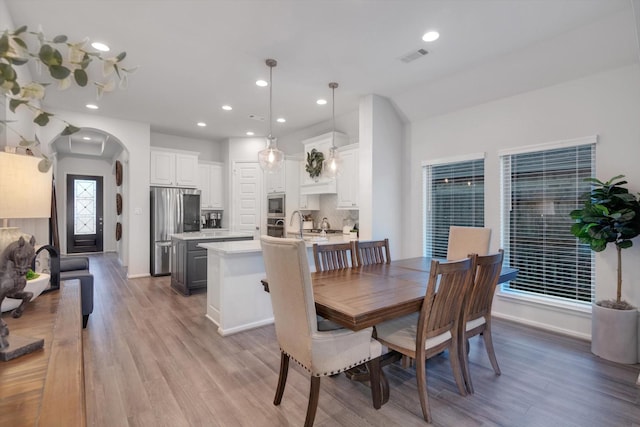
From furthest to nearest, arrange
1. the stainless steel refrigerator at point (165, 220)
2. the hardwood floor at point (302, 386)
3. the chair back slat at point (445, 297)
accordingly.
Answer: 1. the stainless steel refrigerator at point (165, 220)
2. the hardwood floor at point (302, 386)
3. the chair back slat at point (445, 297)

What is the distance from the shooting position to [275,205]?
685 cm

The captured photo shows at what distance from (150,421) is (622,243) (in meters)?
3.95

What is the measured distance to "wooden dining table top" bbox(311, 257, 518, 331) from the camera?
68.7 inches

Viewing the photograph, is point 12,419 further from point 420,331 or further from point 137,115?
point 137,115

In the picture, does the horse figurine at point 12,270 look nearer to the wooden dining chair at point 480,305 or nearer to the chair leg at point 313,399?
the chair leg at point 313,399

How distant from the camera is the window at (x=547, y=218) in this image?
11.1ft

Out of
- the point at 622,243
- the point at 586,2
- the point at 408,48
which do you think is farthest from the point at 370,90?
the point at 622,243

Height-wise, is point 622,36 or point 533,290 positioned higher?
point 622,36

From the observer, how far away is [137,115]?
555cm

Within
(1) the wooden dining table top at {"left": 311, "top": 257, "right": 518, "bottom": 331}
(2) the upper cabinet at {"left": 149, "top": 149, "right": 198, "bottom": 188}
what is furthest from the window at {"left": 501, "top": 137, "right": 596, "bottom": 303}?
(2) the upper cabinet at {"left": 149, "top": 149, "right": 198, "bottom": 188}

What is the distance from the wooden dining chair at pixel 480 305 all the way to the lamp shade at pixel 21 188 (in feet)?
8.24

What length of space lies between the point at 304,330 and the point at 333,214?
177 inches

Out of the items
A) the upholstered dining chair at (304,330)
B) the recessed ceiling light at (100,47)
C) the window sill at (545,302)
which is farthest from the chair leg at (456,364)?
the recessed ceiling light at (100,47)

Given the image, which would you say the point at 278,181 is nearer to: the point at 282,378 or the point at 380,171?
the point at 380,171
